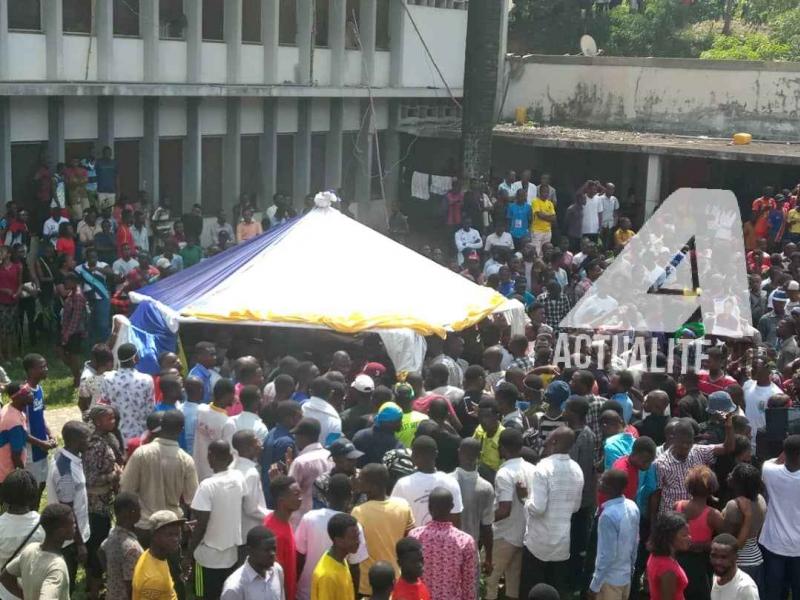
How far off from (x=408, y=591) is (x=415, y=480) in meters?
1.19

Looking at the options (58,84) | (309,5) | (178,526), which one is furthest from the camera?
(309,5)

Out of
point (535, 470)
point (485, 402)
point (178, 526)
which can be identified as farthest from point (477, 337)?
point (178, 526)

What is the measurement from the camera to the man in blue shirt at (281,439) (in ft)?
26.9

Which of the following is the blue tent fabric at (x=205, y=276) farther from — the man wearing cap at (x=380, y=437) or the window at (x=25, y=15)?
the window at (x=25, y=15)

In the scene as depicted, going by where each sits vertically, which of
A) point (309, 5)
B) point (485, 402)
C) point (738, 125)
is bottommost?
point (485, 402)

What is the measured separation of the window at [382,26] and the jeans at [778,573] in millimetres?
17745

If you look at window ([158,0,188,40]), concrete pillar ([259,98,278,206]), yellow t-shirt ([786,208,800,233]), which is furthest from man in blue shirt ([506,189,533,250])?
window ([158,0,188,40])

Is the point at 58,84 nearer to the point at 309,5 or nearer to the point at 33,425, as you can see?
the point at 309,5

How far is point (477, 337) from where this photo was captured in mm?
12664

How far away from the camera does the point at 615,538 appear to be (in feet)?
24.4

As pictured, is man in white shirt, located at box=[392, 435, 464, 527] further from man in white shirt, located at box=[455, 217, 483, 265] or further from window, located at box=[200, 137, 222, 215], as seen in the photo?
window, located at box=[200, 137, 222, 215]

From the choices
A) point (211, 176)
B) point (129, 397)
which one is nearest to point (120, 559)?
point (129, 397)

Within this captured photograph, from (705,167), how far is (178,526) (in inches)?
697

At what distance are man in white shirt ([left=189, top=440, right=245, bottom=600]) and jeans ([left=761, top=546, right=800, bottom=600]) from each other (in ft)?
11.3
